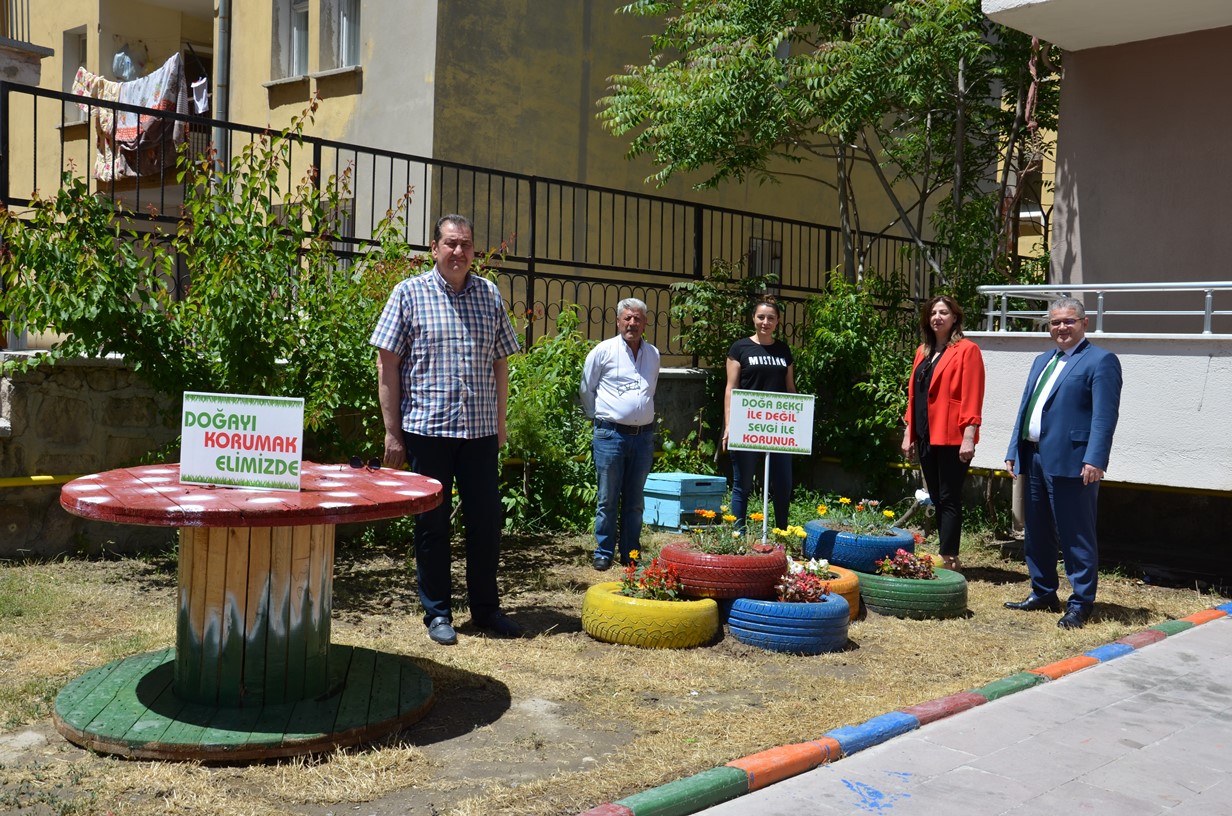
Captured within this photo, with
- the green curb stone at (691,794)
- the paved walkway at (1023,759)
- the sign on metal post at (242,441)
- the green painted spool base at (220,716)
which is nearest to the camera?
the green curb stone at (691,794)

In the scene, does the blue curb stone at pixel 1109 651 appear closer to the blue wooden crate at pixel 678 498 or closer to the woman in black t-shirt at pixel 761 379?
the woman in black t-shirt at pixel 761 379

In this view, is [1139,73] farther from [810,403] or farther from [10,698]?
[10,698]

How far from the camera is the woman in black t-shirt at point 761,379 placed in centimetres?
870

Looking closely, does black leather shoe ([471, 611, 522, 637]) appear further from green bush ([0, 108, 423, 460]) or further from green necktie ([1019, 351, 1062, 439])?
green necktie ([1019, 351, 1062, 439])

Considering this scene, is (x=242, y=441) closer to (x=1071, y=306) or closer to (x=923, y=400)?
(x=1071, y=306)

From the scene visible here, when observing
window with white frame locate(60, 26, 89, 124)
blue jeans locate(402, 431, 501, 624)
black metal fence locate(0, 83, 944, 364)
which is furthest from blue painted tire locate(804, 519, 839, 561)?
window with white frame locate(60, 26, 89, 124)

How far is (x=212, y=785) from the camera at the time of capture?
3998 millimetres

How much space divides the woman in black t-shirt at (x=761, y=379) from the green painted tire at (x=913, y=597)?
149 cm

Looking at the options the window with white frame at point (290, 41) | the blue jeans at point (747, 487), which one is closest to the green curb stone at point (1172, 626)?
the blue jeans at point (747, 487)

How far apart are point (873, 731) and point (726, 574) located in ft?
5.72

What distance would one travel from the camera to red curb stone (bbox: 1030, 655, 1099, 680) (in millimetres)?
5883

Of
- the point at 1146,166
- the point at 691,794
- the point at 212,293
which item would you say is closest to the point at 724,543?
the point at 691,794

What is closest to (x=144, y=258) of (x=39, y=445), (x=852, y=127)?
(x=39, y=445)

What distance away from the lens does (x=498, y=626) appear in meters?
6.32
